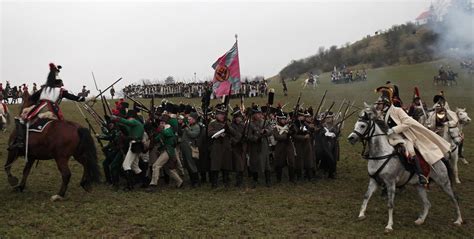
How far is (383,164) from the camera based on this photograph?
8.30m

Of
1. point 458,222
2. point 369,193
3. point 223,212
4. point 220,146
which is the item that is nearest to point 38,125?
point 220,146

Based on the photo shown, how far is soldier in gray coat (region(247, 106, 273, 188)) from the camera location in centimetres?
1115

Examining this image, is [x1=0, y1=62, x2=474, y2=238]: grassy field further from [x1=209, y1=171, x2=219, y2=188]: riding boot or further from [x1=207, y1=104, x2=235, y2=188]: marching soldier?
[x1=207, y1=104, x2=235, y2=188]: marching soldier

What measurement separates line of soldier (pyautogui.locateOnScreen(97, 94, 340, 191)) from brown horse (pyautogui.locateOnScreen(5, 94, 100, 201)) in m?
0.74

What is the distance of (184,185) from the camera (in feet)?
37.8

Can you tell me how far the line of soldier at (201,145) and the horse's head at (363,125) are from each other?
3.29m

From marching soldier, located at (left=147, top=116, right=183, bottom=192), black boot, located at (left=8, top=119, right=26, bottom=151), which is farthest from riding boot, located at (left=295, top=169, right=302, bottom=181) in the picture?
black boot, located at (left=8, top=119, right=26, bottom=151)

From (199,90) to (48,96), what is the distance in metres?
32.9

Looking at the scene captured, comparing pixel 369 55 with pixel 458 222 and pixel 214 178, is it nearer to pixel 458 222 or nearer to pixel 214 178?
pixel 214 178

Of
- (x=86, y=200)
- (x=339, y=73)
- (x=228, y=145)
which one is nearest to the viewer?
(x=86, y=200)

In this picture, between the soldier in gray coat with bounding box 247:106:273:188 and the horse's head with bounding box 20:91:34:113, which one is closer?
the horse's head with bounding box 20:91:34:113

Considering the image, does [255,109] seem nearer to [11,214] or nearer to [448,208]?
[448,208]

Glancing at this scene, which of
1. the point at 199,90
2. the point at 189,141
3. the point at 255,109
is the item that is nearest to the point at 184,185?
the point at 189,141

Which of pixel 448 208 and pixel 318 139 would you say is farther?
pixel 318 139
